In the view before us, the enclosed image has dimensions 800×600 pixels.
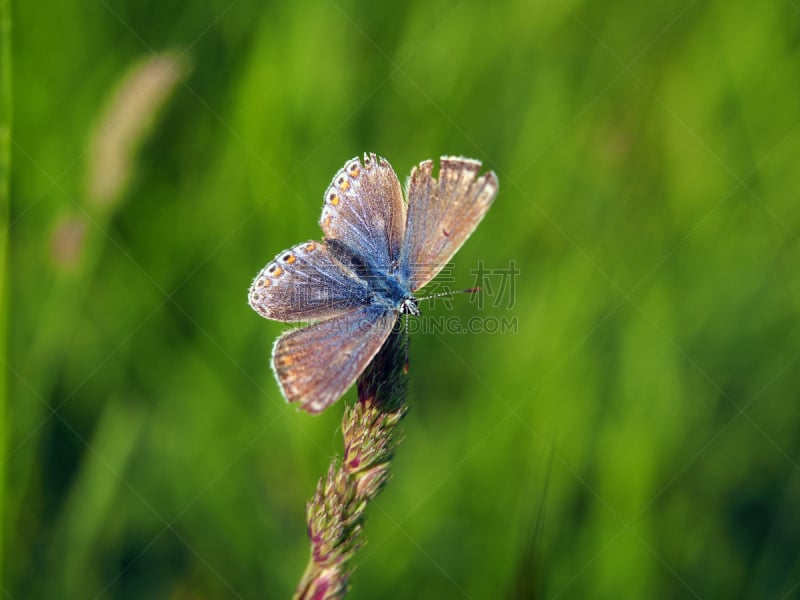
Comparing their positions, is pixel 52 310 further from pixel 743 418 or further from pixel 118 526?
pixel 743 418

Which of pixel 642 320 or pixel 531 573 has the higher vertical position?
pixel 642 320

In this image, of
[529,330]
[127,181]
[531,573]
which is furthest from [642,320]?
[127,181]

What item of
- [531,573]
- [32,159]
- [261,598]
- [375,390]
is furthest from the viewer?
[32,159]

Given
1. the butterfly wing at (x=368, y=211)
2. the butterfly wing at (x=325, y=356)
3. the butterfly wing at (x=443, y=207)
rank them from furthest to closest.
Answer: the butterfly wing at (x=368, y=211) < the butterfly wing at (x=443, y=207) < the butterfly wing at (x=325, y=356)

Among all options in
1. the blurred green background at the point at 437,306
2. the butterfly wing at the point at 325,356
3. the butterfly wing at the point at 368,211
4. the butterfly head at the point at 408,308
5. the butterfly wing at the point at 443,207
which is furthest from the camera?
the blurred green background at the point at 437,306

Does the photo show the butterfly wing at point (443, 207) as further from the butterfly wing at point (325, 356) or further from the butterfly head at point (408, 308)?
the butterfly wing at point (325, 356)

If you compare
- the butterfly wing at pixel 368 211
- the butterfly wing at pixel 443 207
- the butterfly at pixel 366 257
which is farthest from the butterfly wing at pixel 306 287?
the butterfly wing at pixel 443 207
